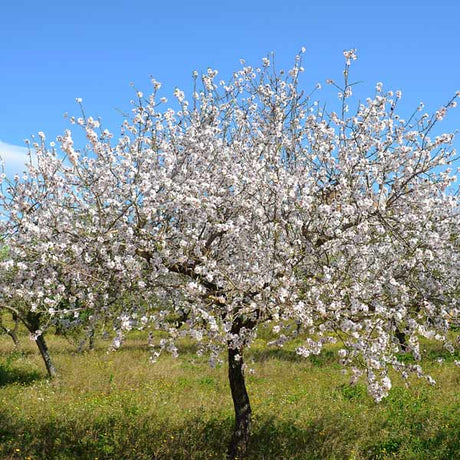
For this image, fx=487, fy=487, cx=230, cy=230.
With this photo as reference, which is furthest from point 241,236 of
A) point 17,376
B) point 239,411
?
point 17,376

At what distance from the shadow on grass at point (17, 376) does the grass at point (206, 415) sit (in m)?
0.05

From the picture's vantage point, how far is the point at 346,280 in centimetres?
989

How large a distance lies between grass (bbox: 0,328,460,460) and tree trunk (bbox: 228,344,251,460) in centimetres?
33

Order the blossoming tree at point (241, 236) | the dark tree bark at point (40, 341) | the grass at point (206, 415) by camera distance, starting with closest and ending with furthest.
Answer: the blossoming tree at point (241, 236) < the grass at point (206, 415) < the dark tree bark at point (40, 341)

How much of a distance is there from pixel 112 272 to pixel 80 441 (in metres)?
5.31

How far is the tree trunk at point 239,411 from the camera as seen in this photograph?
1107 centimetres

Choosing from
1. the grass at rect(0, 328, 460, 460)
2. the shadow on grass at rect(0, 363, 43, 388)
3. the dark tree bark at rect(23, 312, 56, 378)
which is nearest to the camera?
the grass at rect(0, 328, 460, 460)

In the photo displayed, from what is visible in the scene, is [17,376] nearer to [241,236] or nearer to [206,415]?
[206,415]

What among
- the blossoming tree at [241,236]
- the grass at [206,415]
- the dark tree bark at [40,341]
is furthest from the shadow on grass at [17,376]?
the blossoming tree at [241,236]

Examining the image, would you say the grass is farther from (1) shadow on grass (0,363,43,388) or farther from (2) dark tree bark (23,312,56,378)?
(2) dark tree bark (23,312,56,378)

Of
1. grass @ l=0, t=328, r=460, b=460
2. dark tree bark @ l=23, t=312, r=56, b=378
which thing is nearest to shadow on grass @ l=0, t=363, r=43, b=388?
grass @ l=0, t=328, r=460, b=460

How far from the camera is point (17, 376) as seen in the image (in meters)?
20.6

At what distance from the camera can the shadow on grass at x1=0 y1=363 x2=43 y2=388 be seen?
19.7m

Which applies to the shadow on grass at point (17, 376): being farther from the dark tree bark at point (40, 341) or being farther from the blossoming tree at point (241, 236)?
the blossoming tree at point (241, 236)
